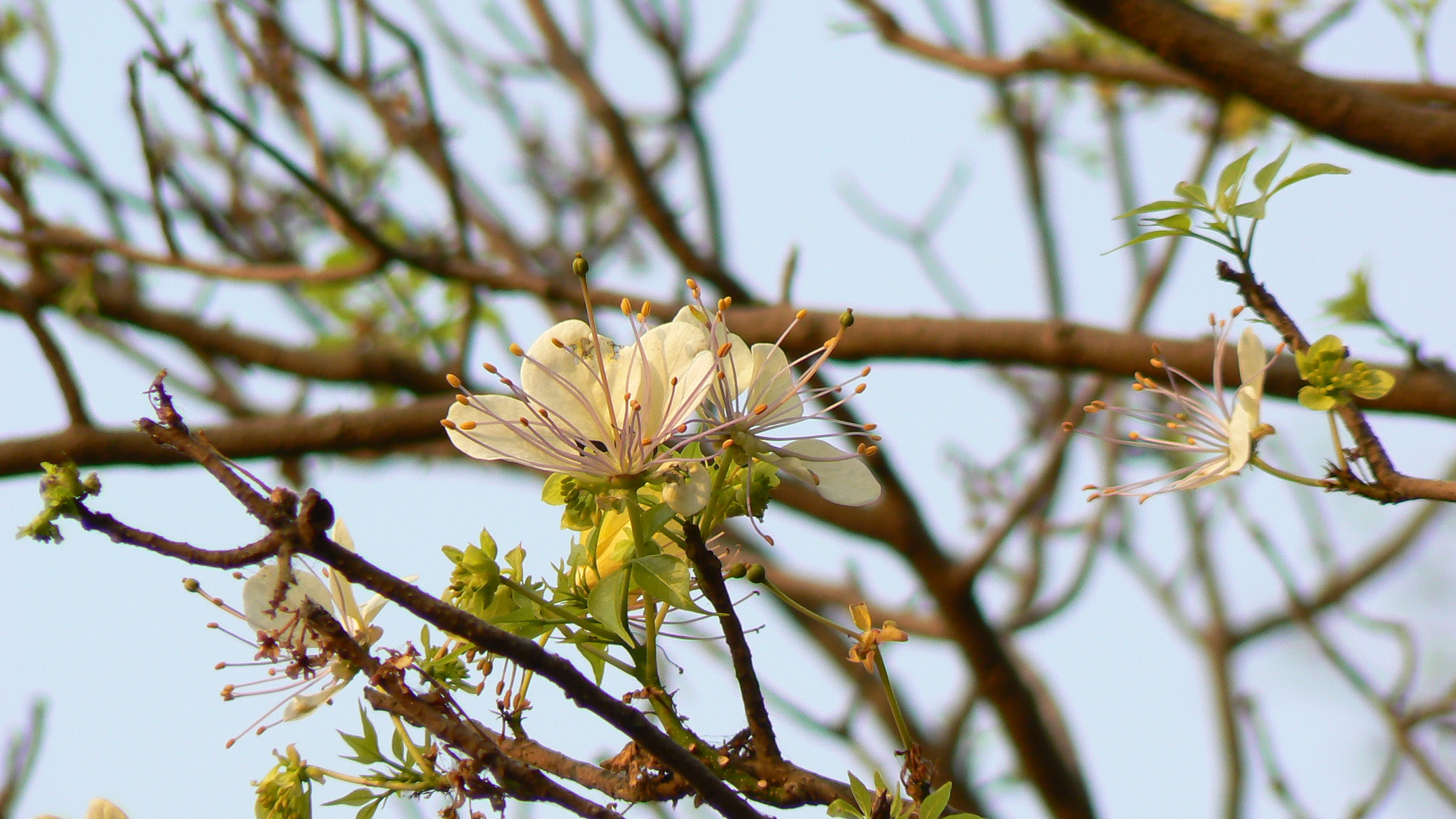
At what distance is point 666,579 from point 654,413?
0.19 m

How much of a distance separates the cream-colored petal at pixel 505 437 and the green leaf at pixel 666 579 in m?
0.14

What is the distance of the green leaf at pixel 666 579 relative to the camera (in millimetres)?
1011

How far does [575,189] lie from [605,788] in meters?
4.14

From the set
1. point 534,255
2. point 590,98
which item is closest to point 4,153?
point 590,98

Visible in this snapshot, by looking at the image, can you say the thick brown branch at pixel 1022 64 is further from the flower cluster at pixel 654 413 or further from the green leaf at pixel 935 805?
the green leaf at pixel 935 805

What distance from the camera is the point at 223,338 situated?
305cm

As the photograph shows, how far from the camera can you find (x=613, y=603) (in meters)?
1.03

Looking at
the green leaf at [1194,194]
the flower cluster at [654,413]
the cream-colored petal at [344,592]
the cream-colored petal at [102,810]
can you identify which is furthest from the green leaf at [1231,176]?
the cream-colored petal at [102,810]

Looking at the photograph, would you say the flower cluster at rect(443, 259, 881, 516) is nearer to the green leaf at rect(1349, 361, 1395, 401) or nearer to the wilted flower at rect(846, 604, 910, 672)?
the wilted flower at rect(846, 604, 910, 672)

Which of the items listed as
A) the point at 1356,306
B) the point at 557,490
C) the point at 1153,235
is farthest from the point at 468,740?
the point at 1356,306

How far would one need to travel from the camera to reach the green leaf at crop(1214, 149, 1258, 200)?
1.12 m

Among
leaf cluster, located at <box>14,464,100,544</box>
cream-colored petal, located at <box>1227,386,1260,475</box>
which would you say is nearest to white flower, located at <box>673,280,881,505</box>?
cream-colored petal, located at <box>1227,386,1260,475</box>

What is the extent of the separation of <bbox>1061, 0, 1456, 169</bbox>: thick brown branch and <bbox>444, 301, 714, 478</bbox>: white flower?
4.74 ft

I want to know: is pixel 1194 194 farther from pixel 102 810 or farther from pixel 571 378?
pixel 102 810
